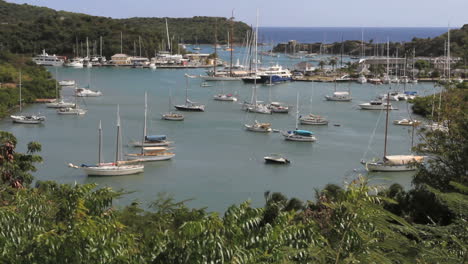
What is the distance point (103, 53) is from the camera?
35.8 meters

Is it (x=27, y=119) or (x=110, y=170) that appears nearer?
(x=110, y=170)

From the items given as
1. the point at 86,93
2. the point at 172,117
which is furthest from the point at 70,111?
the point at 86,93

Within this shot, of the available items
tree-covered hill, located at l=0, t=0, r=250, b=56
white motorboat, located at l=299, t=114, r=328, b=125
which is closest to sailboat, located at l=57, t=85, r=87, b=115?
white motorboat, located at l=299, t=114, r=328, b=125

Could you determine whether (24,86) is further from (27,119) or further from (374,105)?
(374,105)

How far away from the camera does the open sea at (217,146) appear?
32.3ft

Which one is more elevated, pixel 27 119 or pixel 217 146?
pixel 27 119

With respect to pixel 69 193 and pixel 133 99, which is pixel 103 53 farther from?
pixel 69 193

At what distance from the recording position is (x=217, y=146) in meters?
13.0

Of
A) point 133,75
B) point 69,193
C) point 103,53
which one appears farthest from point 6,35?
point 69,193

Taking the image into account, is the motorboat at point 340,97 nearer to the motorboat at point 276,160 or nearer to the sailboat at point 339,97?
the sailboat at point 339,97

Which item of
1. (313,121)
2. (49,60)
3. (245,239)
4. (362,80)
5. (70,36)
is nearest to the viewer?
(245,239)

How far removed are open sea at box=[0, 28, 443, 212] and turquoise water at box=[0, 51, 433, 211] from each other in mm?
18

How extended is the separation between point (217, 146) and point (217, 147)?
0.10 meters

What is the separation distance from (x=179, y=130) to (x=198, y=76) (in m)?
13.2
